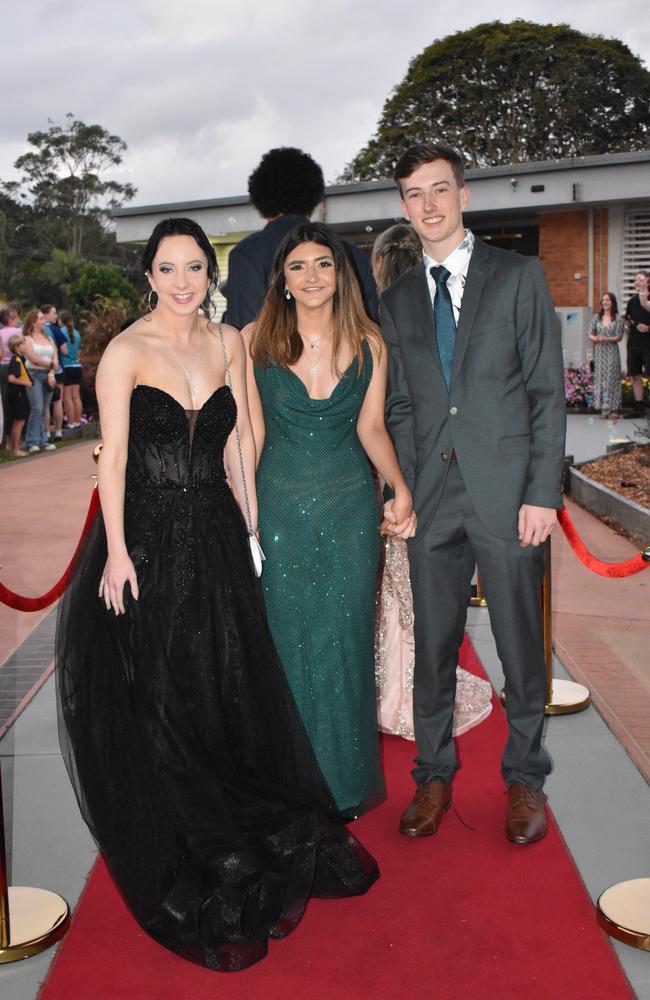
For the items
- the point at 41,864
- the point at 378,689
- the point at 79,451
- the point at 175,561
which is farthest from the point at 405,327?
the point at 79,451

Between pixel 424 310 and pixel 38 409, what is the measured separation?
13355 mm

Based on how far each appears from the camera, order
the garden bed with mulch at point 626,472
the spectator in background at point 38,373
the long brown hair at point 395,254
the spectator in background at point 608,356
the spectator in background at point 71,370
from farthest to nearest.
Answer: the spectator in background at point 71,370
the spectator in background at point 608,356
the spectator in background at point 38,373
the garden bed with mulch at point 626,472
the long brown hair at point 395,254

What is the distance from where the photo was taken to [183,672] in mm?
3523

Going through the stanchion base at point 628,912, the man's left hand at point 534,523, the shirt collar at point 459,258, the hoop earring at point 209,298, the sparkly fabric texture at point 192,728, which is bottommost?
the stanchion base at point 628,912

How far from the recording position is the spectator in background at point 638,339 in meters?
16.2

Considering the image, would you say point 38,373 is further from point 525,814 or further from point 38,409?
point 525,814

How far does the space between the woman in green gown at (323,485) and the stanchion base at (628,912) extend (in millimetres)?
1006

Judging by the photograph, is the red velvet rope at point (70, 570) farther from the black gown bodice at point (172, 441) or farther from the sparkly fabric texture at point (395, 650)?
the sparkly fabric texture at point (395, 650)

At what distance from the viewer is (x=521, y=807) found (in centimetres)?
383

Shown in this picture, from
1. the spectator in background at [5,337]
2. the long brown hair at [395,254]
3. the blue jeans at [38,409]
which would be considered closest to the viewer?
the long brown hair at [395,254]

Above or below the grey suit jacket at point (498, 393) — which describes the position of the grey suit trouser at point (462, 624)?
below

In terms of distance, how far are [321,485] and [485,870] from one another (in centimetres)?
139

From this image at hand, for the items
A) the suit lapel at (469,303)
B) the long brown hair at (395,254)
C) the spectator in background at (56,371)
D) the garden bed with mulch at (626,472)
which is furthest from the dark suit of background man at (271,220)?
the spectator in background at (56,371)

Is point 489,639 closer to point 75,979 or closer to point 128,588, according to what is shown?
point 128,588
